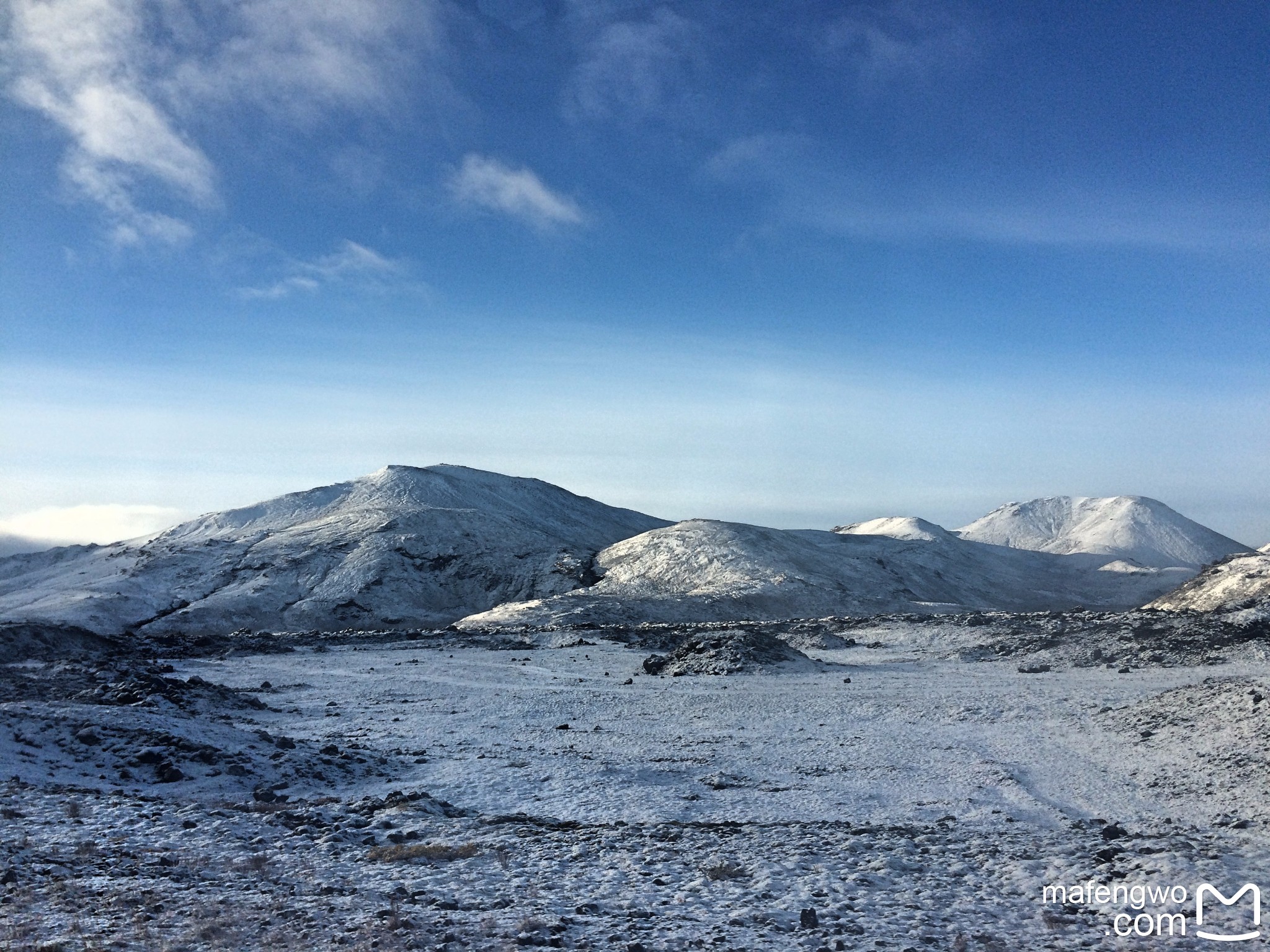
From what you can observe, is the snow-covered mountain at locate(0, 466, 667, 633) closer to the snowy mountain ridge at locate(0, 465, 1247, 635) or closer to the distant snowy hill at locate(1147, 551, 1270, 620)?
the snowy mountain ridge at locate(0, 465, 1247, 635)

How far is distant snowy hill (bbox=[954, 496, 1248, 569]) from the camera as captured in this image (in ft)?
460

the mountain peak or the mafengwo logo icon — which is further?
the mountain peak

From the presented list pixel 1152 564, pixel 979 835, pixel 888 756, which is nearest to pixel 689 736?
pixel 888 756

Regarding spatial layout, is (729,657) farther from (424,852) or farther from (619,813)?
(424,852)

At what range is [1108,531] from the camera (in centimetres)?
14988

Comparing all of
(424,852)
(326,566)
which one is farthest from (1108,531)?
(424,852)

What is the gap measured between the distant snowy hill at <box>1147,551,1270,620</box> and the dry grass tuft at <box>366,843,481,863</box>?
4576cm

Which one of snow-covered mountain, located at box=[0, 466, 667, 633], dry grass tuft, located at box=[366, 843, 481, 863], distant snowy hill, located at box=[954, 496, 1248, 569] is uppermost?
distant snowy hill, located at box=[954, 496, 1248, 569]

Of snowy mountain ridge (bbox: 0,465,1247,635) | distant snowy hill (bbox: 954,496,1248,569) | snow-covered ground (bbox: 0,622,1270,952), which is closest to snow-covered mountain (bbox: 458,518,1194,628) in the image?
snowy mountain ridge (bbox: 0,465,1247,635)

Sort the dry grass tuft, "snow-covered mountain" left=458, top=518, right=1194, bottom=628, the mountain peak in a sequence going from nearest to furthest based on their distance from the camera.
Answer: the dry grass tuft → "snow-covered mountain" left=458, top=518, right=1194, bottom=628 → the mountain peak

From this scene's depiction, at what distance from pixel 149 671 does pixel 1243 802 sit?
3348 centimetres

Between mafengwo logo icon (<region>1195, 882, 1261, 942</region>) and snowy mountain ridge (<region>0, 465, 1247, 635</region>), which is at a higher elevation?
snowy mountain ridge (<region>0, 465, 1247, 635</region>)

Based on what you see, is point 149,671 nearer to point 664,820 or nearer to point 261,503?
point 664,820

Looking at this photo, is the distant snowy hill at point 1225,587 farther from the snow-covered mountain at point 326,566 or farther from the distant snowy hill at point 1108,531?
the distant snowy hill at point 1108,531
